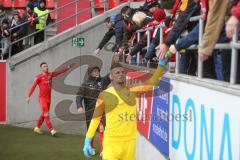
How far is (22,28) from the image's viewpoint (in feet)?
60.2

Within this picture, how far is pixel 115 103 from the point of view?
6.95 m

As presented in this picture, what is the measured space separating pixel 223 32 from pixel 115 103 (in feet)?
7.76

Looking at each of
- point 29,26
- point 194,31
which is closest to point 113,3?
point 29,26

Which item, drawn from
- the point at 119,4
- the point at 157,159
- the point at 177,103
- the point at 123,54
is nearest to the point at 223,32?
the point at 177,103

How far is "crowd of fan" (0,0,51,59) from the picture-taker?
17.9 meters

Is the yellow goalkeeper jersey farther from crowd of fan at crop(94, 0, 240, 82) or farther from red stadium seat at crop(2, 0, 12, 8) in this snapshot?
red stadium seat at crop(2, 0, 12, 8)

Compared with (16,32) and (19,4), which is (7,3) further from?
(16,32)

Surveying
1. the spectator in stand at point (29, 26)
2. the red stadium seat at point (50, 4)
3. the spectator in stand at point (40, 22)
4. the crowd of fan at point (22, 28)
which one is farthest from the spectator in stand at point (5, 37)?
the red stadium seat at point (50, 4)

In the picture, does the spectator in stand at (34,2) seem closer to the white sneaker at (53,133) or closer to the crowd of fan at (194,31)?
the white sneaker at (53,133)

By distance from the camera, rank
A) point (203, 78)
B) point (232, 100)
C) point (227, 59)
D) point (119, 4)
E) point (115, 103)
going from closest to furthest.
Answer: point (232, 100) → point (227, 59) → point (203, 78) → point (115, 103) → point (119, 4)

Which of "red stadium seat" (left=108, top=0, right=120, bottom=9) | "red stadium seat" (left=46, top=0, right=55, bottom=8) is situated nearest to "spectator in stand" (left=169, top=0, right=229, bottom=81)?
"red stadium seat" (left=108, top=0, right=120, bottom=9)

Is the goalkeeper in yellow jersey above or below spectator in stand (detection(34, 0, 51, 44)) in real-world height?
below

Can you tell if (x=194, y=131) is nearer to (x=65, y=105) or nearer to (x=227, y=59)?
(x=227, y=59)

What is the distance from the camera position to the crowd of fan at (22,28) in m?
17.9
